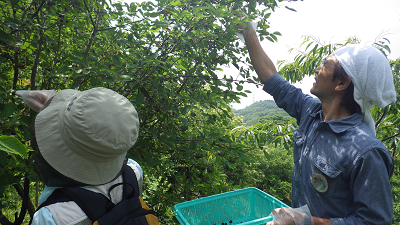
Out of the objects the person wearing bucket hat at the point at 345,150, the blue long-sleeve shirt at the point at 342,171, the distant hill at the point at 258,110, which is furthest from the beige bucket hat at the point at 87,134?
the distant hill at the point at 258,110

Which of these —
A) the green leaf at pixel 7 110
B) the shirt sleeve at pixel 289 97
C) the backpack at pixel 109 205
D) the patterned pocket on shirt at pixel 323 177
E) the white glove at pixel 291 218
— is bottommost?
the white glove at pixel 291 218

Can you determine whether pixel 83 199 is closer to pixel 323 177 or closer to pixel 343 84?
pixel 323 177

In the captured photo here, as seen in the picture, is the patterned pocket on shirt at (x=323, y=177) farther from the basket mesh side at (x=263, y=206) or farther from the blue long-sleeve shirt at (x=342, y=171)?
A: the basket mesh side at (x=263, y=206)

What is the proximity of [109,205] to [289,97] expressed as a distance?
50.0 inches

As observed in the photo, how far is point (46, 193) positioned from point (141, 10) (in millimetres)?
1621

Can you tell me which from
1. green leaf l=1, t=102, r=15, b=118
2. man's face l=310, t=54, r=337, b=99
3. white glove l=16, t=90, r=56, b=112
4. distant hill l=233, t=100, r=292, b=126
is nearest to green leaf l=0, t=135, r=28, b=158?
white glove l=16, t=90, r=56, b=112

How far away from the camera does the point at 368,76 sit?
3.62 feet

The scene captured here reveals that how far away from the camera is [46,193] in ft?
2.55

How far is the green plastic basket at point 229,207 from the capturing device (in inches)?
62.9

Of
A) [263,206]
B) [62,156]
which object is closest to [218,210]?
[263,206]

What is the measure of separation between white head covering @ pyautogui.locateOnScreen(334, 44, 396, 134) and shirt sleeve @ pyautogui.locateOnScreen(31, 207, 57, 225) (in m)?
1.35

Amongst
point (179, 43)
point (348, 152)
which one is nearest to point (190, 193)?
point (179, 43)

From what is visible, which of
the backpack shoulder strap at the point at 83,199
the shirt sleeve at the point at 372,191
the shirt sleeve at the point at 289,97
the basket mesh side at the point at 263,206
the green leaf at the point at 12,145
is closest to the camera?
the green leaf at the point at 12,145

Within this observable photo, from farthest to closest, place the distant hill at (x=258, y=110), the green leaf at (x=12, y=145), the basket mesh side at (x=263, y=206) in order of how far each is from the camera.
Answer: the distant hill at (x=258, y=110) → the basket mesh side at (x=263, y=206) → the green leaf at (x=12, y=145)
